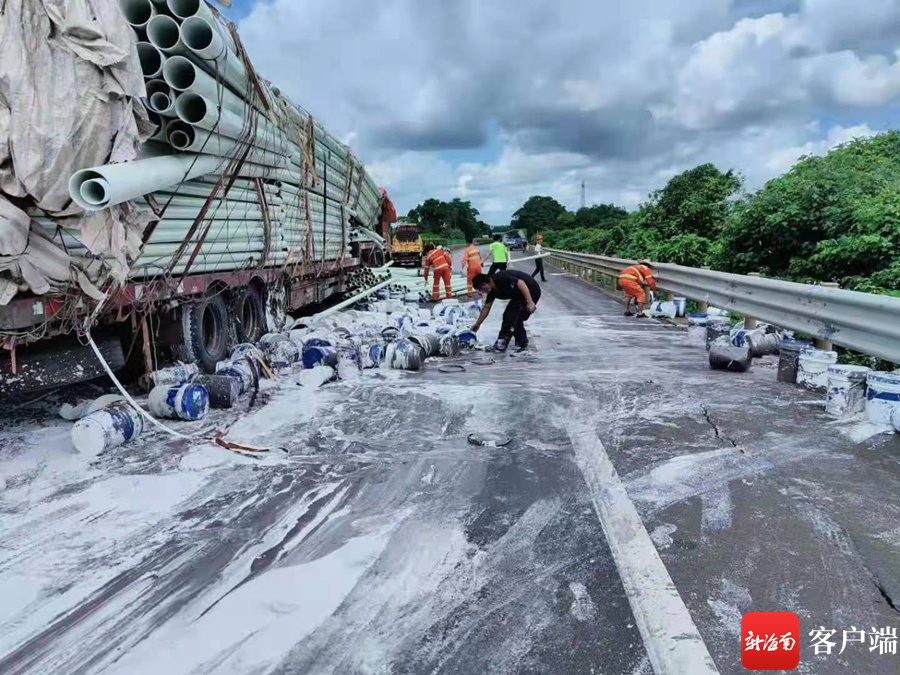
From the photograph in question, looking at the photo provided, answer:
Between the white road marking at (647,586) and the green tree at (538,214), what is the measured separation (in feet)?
293

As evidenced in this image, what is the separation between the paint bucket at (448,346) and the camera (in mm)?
7777

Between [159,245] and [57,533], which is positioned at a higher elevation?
[159,245]

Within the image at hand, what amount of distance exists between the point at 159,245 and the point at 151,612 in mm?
3657

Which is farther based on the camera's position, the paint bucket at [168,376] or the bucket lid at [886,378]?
the paint bucket at [168,376]

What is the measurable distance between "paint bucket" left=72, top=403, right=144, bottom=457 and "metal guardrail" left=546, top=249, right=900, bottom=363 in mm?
5444

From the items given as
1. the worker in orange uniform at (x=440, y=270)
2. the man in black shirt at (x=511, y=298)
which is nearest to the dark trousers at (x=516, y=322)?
the man in black shirt at (x=511, y=298)

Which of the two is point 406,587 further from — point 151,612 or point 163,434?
point 163,434

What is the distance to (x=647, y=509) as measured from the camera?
129 inches

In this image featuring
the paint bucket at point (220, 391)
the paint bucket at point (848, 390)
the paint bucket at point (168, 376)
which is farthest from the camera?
the paint bucket at point (168, 376)

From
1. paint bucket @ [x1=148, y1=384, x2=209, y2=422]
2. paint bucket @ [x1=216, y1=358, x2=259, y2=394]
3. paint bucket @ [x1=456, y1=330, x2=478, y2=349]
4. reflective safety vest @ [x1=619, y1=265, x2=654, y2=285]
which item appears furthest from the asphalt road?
reflective safety vest @ [x1=619, y1=265, x2=654, y2=285]

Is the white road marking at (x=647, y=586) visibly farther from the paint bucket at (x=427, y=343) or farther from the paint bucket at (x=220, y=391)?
the paint bucket at (x=427, y=343)

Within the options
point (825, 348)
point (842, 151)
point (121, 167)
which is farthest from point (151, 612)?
point (842, 151)

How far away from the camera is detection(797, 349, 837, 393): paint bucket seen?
541 centimetres

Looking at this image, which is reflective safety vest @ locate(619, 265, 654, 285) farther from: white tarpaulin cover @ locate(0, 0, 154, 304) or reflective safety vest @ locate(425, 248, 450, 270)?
white tarpaulin cover @ locate(0, 0, 154, 304)
